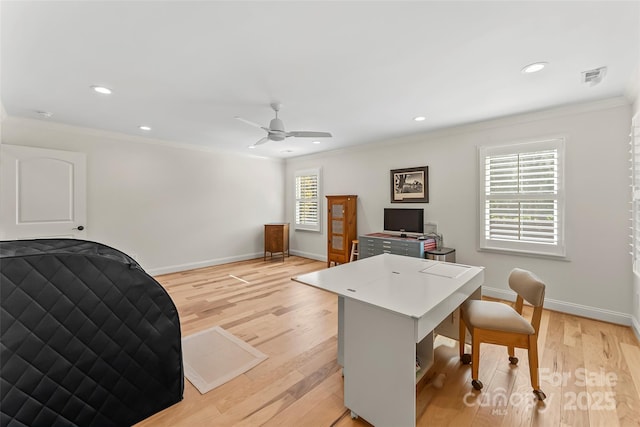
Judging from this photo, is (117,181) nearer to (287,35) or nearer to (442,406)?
(287,35)

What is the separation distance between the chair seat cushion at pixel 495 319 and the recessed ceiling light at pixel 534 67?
2.03 metres

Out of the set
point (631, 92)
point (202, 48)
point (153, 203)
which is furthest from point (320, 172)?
point (631, 92)

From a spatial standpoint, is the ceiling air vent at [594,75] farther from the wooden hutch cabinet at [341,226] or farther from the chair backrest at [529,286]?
the wooden hutch cabinet at [341,226]

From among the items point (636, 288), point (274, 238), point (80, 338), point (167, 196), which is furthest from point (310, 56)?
point (274, 238)

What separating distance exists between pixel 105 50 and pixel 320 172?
4413mm

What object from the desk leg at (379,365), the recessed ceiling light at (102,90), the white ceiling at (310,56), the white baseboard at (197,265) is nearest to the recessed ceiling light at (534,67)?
the white ceiling at (310,56)

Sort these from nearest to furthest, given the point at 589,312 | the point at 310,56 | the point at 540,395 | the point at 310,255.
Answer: the point at 540,395 < the point at 310,56 < the point at 589,312 < the point at 310,255

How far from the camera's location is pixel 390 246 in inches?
167

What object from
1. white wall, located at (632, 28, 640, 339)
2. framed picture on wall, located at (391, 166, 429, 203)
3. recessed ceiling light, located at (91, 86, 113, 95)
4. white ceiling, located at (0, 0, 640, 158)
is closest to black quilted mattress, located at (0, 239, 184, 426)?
white ceiling, located at (0, 0, 640, 158)

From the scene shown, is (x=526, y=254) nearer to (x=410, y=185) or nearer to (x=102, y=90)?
(x=410, y=185)

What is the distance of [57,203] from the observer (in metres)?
3.82

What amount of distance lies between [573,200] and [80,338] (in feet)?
15.5

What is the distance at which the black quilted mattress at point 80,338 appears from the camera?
4.31 ft

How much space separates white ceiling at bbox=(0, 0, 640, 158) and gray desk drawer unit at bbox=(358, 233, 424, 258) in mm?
1808
